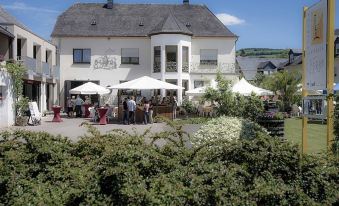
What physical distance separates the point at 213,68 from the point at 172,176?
131 feet

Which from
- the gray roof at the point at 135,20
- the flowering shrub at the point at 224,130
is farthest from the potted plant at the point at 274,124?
the gray roof at the point at 135,20

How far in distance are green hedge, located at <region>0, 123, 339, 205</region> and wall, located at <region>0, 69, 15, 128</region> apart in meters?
21.6

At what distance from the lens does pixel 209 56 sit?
4478 centimetres

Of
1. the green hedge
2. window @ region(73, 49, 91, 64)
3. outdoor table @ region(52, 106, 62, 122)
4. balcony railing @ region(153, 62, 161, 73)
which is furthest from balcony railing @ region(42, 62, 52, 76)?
the green hedge

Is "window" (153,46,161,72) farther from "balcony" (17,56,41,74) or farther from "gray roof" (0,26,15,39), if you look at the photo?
"gray roof" (0,26,15,39)

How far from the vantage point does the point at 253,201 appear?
495cm

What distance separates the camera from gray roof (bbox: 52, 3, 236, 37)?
145 ft

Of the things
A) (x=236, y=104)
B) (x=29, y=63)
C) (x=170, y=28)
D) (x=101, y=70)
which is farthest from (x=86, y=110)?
(x=236, y=104)

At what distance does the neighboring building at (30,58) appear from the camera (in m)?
31.7

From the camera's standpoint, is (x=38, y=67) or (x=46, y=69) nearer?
(x=38, y=67)

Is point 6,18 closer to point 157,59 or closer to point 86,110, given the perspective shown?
point 86,110

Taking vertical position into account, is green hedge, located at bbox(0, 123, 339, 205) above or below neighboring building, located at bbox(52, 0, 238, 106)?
below

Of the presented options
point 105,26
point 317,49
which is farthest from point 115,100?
point 317,49

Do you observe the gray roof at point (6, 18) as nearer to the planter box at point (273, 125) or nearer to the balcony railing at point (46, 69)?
the balcony railing at point (46, 69)
